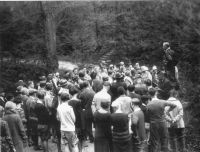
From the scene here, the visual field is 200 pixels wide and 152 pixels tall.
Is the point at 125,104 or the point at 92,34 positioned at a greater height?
the point at 92,34

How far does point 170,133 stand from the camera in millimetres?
9281

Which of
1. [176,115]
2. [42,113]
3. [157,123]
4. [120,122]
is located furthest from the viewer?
[42,113]

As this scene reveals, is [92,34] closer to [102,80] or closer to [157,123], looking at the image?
[102,80]

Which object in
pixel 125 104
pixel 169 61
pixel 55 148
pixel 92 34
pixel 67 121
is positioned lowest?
pixel 55 148

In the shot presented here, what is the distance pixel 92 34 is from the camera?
102 ft

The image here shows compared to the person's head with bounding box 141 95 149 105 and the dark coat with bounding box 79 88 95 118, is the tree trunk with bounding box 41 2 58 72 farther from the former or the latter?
the person's head with bounding box 141 95 149 105

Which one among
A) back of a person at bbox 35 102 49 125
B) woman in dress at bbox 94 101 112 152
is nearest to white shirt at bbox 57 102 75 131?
woman in dress at bbox 94 101 112 152

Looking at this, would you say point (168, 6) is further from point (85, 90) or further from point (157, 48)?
point (85, 90)

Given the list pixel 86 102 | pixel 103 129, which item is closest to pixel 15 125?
pixel 86 102

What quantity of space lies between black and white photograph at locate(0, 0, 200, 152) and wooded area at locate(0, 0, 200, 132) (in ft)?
0.21

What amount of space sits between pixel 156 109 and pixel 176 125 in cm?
99

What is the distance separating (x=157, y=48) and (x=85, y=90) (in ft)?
50.6

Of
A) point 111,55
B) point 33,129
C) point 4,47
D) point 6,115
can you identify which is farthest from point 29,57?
point 6,115

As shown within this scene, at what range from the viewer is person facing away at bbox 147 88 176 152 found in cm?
839
